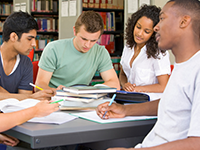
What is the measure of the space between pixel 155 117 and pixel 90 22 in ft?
3.23

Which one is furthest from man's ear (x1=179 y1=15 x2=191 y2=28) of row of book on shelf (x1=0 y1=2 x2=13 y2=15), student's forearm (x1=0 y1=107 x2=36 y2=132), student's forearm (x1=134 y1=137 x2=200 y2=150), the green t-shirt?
row of book on shelf (x1=0 y1=2 x2=13 y2=15)

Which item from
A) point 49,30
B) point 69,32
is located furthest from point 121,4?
point 49,30

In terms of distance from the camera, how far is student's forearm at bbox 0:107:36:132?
88cm

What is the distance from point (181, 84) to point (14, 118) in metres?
0.64

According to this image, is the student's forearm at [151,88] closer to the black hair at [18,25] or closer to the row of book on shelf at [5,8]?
the black hair at [18,25]

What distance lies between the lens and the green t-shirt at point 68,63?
1881 mm

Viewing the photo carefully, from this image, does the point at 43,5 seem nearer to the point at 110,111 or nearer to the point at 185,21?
the point at 110,111

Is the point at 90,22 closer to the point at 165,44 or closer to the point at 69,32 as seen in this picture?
the point at 165,44

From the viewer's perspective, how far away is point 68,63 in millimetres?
1935

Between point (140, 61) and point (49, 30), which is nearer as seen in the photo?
point (140, 61)

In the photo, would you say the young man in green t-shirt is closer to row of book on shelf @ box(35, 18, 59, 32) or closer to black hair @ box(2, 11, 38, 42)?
black hair @ box(2, 11, 38, 42)

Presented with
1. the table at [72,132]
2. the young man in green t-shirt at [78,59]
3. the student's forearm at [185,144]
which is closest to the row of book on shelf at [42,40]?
the young man in green t-shirt at [78,59]

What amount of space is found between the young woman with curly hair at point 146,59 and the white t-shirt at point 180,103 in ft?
3.28

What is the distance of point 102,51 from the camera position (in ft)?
6.90
